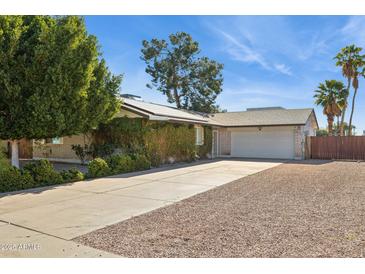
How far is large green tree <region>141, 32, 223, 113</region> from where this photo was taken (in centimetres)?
3588

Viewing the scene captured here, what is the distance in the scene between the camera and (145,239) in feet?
15.2

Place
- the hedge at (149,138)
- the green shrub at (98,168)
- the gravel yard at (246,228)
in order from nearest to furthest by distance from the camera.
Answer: the gravel yard at (246,228) < the green shrub at (98,168) < the hedge at (149,138)

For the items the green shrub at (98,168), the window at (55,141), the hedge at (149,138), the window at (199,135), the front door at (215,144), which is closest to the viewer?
the green shrub at (98,168)

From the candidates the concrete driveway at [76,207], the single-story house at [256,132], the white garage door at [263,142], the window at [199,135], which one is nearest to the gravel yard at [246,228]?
the concrete driveway at [76,207]

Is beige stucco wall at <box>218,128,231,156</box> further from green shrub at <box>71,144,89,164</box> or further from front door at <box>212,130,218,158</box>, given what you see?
green shrub at <box>71,144,89,164</box>

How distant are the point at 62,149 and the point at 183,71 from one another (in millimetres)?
21827

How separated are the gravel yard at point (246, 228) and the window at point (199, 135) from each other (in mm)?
12547

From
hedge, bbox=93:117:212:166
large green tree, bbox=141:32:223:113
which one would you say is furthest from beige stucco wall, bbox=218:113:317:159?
large green tree, bbox=141:32:223:113

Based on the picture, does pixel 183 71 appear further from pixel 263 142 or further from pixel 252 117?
pixel 263 142

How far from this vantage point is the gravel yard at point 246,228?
13.7 feet

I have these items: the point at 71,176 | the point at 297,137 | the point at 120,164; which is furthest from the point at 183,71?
the point at 71,176

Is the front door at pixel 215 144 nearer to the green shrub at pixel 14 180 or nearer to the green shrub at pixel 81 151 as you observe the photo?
the green shrub at pixel 81 151

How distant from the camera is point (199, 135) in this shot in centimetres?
2131
